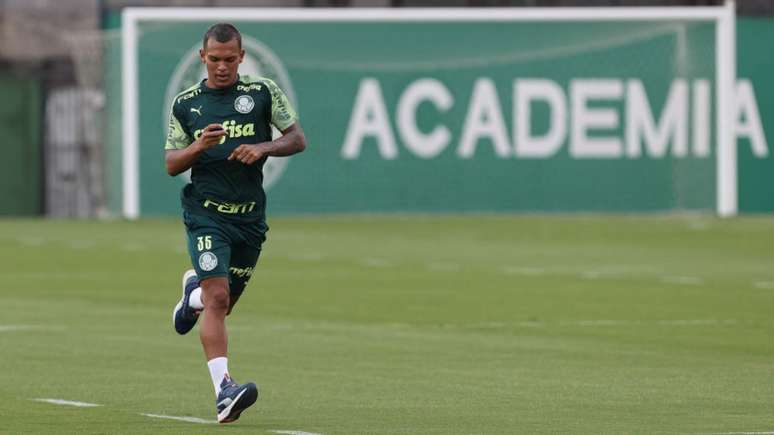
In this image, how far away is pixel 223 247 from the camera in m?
12.3

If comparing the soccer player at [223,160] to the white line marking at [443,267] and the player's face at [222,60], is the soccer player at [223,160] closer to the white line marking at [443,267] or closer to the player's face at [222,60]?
the player's face at [222,60]

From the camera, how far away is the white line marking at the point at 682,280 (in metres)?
24.6

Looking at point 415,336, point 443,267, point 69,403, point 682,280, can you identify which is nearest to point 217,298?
point 69,403

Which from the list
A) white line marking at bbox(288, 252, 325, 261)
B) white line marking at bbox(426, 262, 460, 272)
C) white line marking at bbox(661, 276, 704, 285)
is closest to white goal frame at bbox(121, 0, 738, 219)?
white line marking at bbox(288, 252, 325, 261)

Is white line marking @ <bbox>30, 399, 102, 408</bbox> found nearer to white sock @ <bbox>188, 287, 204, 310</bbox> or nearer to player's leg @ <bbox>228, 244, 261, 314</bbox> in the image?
white sock @ <bbox>188, 287, 204, 310</bbox>

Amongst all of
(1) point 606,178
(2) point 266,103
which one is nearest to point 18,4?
(1) point 606,178

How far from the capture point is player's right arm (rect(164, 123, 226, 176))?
1192 cm

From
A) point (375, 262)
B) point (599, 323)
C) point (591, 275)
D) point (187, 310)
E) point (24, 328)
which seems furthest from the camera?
point (375, 262)

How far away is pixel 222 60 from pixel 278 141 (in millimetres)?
536

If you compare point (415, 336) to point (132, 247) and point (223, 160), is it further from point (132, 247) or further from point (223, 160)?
point (132, 247)

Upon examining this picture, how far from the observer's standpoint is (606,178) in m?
40.4

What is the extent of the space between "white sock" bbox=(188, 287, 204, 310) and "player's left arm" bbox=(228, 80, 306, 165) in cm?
100

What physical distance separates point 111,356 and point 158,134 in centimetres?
2353

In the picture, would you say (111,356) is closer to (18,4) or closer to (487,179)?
(487,179)
